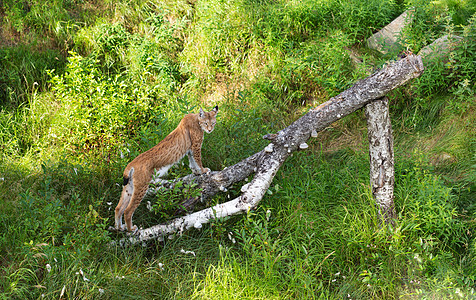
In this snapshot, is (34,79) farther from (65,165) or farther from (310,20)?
(310,20)

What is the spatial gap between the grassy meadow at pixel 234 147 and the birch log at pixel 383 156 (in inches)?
6.9

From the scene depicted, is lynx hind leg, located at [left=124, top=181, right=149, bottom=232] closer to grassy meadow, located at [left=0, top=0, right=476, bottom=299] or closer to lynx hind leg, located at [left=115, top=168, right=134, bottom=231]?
lynx hind leg, located at [left=115, top=168, right=134, bottom=231]

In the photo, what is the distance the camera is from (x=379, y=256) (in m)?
4.67

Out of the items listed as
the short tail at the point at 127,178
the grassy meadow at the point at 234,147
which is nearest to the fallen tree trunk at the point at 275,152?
the grassy meadow at the point at 234,147

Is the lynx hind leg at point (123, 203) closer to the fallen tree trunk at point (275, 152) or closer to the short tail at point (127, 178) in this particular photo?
the short tail at point (127, 178)

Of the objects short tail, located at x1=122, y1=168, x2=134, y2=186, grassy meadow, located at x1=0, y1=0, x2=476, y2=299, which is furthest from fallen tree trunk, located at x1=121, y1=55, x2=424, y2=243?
short tail, located at x1=122, y1=168, x2=134, y2=186

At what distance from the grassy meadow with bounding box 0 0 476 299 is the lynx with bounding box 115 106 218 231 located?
0.31 metres

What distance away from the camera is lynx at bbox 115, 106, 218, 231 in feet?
16.2

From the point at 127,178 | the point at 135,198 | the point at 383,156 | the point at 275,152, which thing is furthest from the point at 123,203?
the point at 383,156

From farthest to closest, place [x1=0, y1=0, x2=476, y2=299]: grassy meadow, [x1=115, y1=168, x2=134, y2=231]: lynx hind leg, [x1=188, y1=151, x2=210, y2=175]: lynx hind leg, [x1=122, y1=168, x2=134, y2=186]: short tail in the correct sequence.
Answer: [x1=188, y1=151, x2=210, y2=175]: lynx hind leg < [x1=115, y1=168, x2=134, y2=231]: lynx hind leg < [x1=122, y1=168, x2=134, y2=186]: short tail < [x1=0, y1=0, x2=476, y2=299]: grassy meadow

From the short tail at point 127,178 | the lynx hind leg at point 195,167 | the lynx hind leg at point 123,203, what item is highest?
the short tail at point 127,178

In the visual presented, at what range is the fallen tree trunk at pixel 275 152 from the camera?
499 centimetres

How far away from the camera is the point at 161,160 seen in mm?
5188

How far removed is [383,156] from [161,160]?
270 cm
